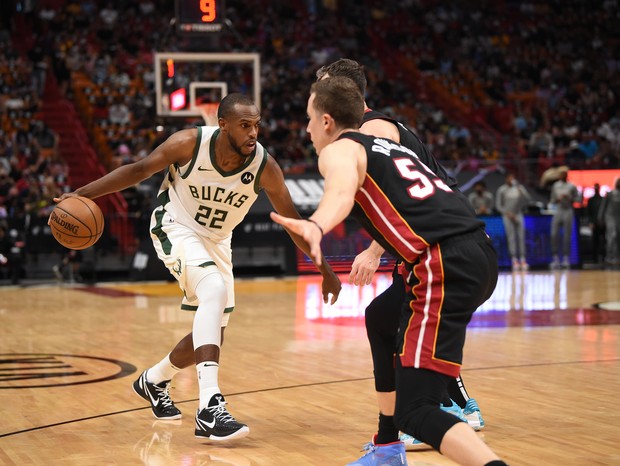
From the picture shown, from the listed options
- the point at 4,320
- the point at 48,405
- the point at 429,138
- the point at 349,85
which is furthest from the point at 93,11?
the point at 349,85

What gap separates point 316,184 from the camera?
19.0 meters

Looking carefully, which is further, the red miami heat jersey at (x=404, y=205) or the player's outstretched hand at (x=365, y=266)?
the player's outstretched hand at (x=365, y=266)

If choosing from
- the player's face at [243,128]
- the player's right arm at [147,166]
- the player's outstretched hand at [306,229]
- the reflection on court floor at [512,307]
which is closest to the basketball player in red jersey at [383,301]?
the player's face at [243,128]

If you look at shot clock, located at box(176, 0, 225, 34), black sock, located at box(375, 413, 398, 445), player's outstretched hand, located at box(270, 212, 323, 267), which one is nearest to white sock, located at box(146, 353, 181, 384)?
black sock, located at box(375, 413, 398, 445)

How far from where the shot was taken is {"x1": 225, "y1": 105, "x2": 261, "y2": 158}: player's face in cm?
536

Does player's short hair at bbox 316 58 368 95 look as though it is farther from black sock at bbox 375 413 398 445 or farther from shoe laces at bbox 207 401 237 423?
shoe laces at bbox 207 401 237 423

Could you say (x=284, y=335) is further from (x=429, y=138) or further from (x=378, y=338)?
(x=429, y=138)

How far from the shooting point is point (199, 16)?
14.5 metres

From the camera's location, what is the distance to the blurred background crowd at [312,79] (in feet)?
68.1

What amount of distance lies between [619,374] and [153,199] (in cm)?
1297

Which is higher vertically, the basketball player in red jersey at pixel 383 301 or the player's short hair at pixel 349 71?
the player's short hair at pixel 349 71

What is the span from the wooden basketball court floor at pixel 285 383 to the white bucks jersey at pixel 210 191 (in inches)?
47.3

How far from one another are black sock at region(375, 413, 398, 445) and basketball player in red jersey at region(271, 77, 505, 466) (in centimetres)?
77

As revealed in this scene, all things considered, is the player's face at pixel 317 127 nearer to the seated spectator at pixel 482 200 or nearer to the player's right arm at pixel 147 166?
the player's right arm at pixel 147 166
